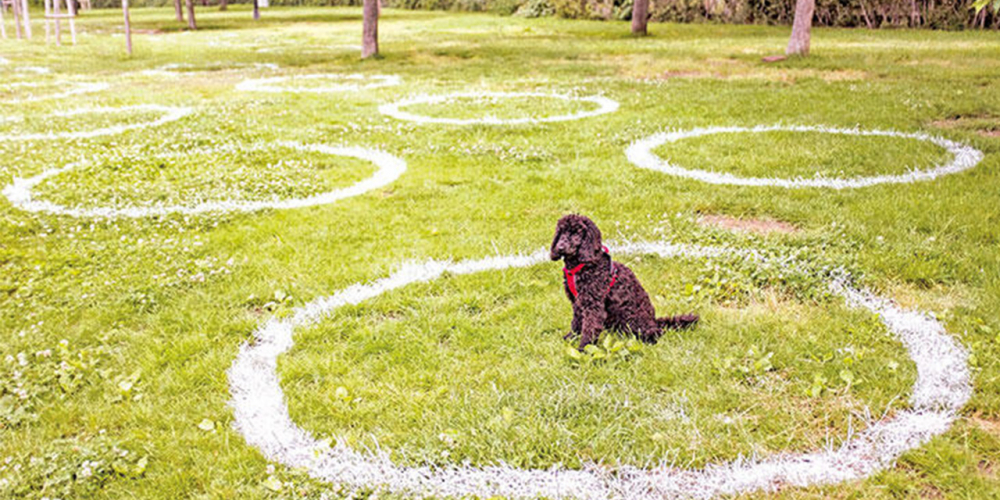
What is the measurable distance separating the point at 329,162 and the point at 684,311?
5.31 metres

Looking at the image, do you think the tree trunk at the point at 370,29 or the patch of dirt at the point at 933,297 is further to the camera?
the tree trunk at the point at 370,29

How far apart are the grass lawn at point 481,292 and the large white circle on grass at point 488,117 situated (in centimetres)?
25

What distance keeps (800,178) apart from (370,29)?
49.2 ft

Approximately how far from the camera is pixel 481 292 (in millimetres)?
4723

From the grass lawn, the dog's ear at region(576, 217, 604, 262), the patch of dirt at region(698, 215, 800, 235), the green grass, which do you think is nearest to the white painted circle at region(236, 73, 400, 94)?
the grass lawn

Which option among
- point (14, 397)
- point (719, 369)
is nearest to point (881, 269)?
point (719, 369)

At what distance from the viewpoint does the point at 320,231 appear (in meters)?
6.04

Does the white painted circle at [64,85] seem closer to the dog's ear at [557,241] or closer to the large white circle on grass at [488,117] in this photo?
the large white circle on grass at [488,117]

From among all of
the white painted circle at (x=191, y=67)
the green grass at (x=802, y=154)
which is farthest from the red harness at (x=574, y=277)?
the white painted circle at (x=191, y=67)

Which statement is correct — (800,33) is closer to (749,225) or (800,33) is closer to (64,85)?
(749,225)

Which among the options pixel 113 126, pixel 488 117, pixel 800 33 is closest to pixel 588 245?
pixel 488 117

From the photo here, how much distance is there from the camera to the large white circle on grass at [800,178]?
6781 mm

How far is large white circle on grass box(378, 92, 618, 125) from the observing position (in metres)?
10.3

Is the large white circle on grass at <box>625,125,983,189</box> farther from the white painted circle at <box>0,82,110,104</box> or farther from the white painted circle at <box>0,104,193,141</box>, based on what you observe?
the white painted circle at <box>0,82,110,104</box>
